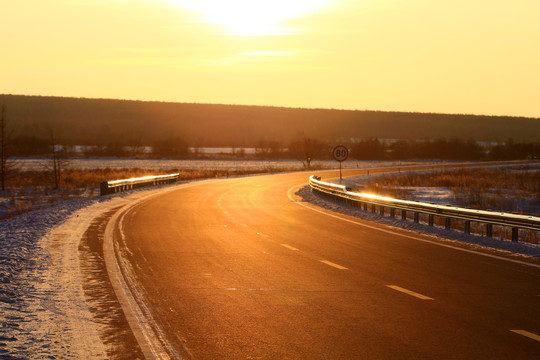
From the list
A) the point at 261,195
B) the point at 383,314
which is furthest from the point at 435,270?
the point at 261,195

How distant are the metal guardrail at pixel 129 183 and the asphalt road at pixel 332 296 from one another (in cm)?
1622

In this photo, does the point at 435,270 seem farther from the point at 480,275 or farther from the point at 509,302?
the point at 509,302

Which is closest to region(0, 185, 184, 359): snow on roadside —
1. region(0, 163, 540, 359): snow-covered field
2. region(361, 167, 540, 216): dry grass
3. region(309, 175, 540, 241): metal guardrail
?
region(0, 163, 540, 359): snow-covered field

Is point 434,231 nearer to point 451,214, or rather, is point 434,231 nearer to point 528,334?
point 451,214

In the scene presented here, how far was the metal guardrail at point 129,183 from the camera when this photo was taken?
32819 millimetres

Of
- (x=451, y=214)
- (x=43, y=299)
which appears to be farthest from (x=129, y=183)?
(x=43, y=299)

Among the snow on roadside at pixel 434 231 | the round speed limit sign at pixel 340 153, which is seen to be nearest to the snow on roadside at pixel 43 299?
the snow on roadside at pixel 434 231

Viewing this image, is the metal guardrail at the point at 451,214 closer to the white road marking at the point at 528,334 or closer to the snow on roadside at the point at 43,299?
the white road marking at the point at 528,334

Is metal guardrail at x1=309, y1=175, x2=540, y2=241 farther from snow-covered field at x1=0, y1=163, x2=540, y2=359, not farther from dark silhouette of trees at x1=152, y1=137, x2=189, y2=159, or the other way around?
dark silhouette of trees at x1=152, y1=137, x2=189, y2=159

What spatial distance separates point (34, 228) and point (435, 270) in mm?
11362

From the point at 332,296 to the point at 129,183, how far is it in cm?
3034

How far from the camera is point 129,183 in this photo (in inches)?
1495

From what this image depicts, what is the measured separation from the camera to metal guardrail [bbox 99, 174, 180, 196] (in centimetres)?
3282

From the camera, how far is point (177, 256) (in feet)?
42.7
